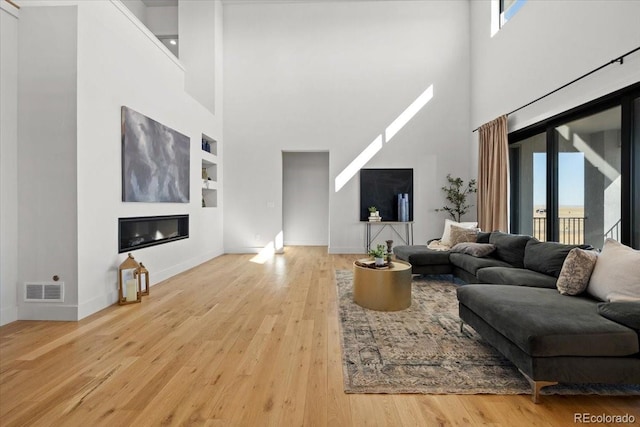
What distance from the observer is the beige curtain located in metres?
5.25

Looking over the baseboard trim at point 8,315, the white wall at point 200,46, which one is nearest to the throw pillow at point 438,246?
the baseboard trim at point 8,315

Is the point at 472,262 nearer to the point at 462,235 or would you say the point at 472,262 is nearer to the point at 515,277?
the point at 515,277

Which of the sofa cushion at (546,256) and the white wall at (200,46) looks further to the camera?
the white wall at (200,46)

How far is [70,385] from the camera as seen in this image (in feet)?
6.03

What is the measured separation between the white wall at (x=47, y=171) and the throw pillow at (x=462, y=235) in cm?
471

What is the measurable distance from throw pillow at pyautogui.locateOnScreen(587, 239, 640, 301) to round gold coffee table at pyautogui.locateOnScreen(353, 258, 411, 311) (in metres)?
1.44

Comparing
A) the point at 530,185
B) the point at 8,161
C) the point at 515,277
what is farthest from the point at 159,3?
the point at 515,277

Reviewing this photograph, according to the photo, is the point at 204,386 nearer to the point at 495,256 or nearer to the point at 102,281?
the point at 102,281

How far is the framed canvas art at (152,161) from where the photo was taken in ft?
11.8

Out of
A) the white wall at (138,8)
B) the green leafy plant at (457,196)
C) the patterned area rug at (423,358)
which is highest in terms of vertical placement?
the white wall at (138,8)

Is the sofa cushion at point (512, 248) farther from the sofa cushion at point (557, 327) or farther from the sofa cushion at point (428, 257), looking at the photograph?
the sofa cushion at point (557, 327)

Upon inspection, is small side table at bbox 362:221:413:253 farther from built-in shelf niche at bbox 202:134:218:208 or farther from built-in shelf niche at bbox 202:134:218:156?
built-in shelf niche at bbox 202:134:218:156

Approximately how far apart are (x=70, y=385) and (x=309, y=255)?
4942 mm

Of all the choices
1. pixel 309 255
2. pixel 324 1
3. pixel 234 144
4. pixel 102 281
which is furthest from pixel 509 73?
pixel 102 281
